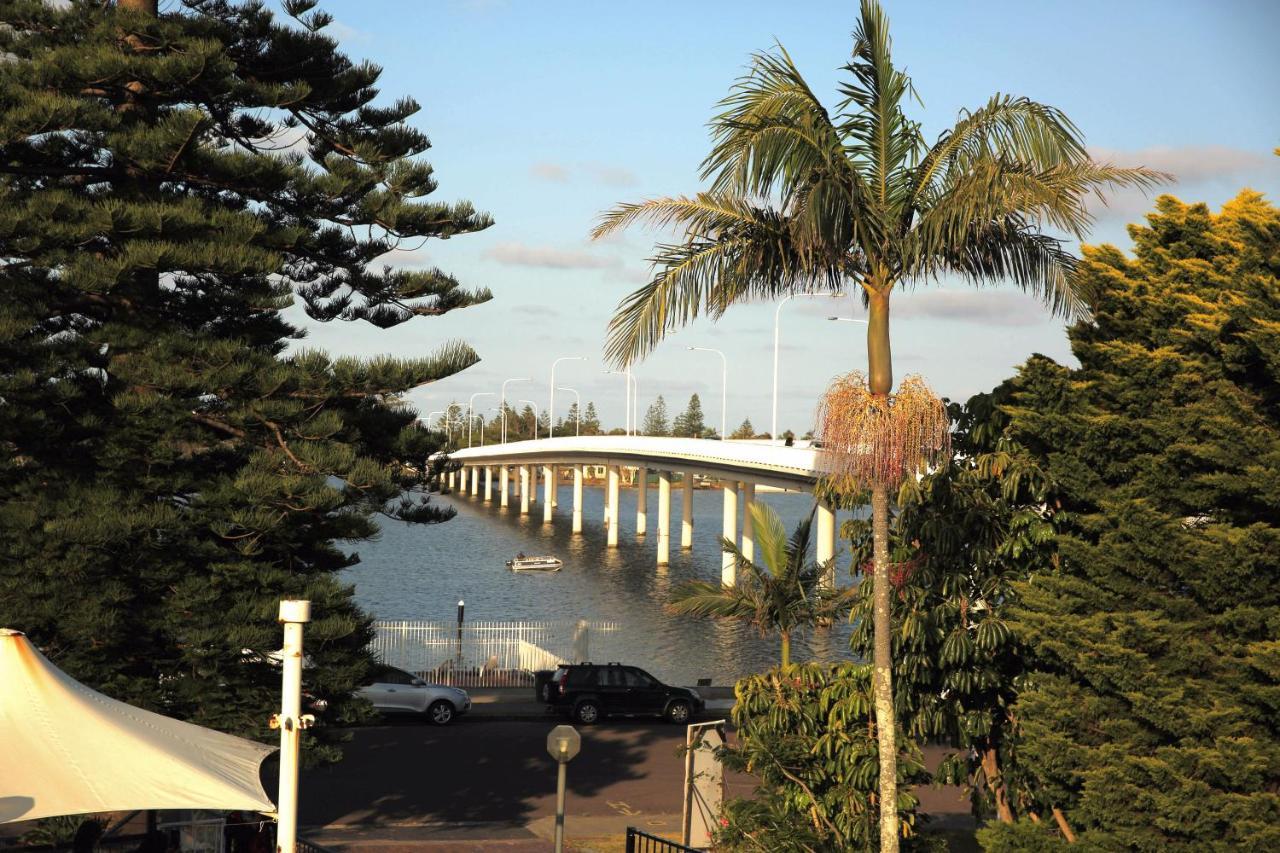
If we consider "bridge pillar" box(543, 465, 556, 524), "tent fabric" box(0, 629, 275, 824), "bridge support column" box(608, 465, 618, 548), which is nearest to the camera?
"tent fabric" box(0, 629, 275, 824)

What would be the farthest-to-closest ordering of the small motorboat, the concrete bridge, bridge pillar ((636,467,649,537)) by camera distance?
1. bridge pillar ((636,467,649,537))
2. the small motorboat
3. the concrete bridge

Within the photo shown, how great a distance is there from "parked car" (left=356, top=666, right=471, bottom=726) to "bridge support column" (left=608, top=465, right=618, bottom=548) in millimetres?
60329

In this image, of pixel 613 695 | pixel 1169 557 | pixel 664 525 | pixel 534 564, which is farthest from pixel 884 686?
pixel 664 525

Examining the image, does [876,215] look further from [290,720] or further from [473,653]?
[473,653]

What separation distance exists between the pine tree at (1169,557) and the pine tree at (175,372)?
8757 millimetres

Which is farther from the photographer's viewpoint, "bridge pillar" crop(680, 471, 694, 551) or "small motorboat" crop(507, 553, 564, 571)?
"bridge pillar" crop(680, 471, 694, 551)

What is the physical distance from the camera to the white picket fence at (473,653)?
3419 centimetres

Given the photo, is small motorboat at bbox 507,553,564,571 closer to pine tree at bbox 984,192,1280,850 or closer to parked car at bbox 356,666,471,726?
parked car at bbox 356,666,471,726

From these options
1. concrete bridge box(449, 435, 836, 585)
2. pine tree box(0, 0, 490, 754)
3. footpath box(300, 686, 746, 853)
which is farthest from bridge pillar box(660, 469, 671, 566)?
pine tree box(0, 0, 490, 754)

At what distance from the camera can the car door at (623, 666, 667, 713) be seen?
97.9 feet

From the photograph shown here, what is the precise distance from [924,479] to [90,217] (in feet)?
34.6

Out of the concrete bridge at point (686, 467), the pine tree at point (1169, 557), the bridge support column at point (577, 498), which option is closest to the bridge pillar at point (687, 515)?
the concrete bridge at point (686, 467)

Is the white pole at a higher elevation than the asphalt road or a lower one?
higher

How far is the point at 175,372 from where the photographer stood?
16.4m
